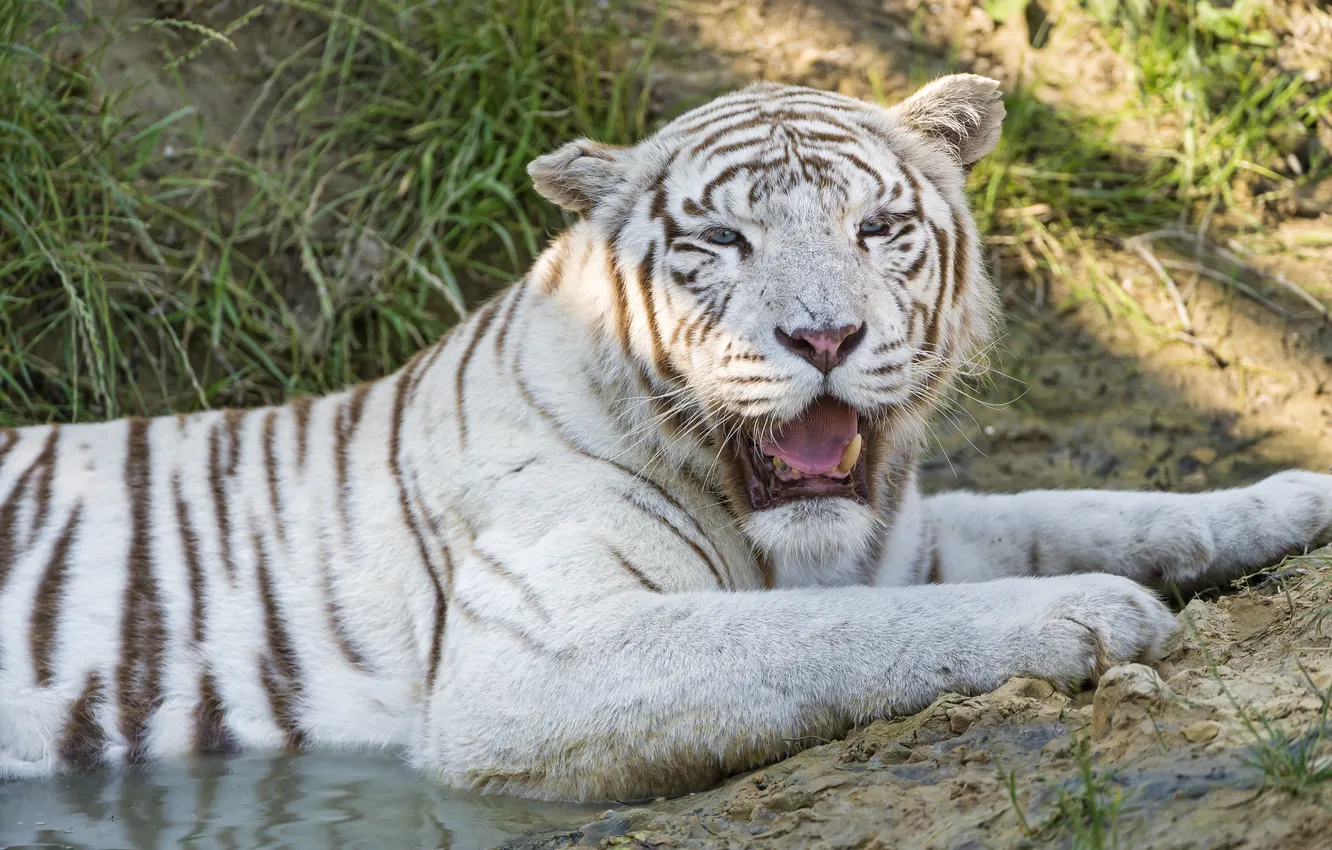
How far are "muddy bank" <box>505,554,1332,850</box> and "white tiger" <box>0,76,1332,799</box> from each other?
0.36ft

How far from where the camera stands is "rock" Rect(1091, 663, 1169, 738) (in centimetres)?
201

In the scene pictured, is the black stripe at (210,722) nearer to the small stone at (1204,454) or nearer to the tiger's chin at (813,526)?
the tiger's chin at (813,526)

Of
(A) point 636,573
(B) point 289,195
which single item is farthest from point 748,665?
(B) point 289,195

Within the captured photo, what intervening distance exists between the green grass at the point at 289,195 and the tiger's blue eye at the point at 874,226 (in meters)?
1.81

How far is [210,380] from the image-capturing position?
14.5 feet

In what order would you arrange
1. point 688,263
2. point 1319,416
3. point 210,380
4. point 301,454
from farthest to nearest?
point 210,380 → point 1319,416 → point 301,454 → point 688,263

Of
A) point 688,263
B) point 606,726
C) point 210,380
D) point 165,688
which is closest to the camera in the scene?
point 606,726

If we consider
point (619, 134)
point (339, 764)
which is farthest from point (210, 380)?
point (339, 764)

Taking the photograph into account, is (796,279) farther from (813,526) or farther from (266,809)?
(266,809)

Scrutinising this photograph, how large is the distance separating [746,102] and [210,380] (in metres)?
2.27

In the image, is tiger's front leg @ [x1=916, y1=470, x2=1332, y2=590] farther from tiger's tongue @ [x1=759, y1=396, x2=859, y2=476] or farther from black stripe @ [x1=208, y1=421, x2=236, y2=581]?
black stripe @ [x1=208, y1=421, x2=236, y2=581]

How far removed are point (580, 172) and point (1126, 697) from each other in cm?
151

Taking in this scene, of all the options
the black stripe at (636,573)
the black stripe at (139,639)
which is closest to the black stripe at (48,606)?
the black stripe at (139,639)

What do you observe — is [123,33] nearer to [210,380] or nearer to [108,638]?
[210,380]
